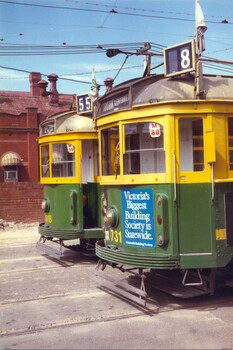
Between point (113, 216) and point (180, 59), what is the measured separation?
2569 mm

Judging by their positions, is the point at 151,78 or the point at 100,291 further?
the point at 100,291

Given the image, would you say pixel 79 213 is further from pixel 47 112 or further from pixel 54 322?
pixel 47 112

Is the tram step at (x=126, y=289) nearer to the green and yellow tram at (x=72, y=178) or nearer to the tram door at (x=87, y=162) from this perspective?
the green and yellow tram at (x=72, y=178)

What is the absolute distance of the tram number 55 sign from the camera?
5844 mm

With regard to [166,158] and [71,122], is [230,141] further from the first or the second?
[71,122]

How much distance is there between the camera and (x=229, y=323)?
5391 mm

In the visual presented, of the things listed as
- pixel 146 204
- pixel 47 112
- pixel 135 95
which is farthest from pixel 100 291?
pixel 47 112

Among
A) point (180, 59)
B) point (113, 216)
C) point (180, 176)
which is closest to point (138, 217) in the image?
point (113, 216)

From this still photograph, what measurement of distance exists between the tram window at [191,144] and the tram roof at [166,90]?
14.2 inches

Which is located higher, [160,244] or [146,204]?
[146,204]

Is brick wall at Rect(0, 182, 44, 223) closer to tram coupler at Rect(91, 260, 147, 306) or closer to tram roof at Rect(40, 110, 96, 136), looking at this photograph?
tram roof at Rect(40, 110, 96, 136)

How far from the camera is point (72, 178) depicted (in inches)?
377

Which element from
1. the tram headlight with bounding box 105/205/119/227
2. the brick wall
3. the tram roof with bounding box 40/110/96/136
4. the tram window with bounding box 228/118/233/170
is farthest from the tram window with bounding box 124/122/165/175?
the brick wall

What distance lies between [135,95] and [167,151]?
3.35ft
